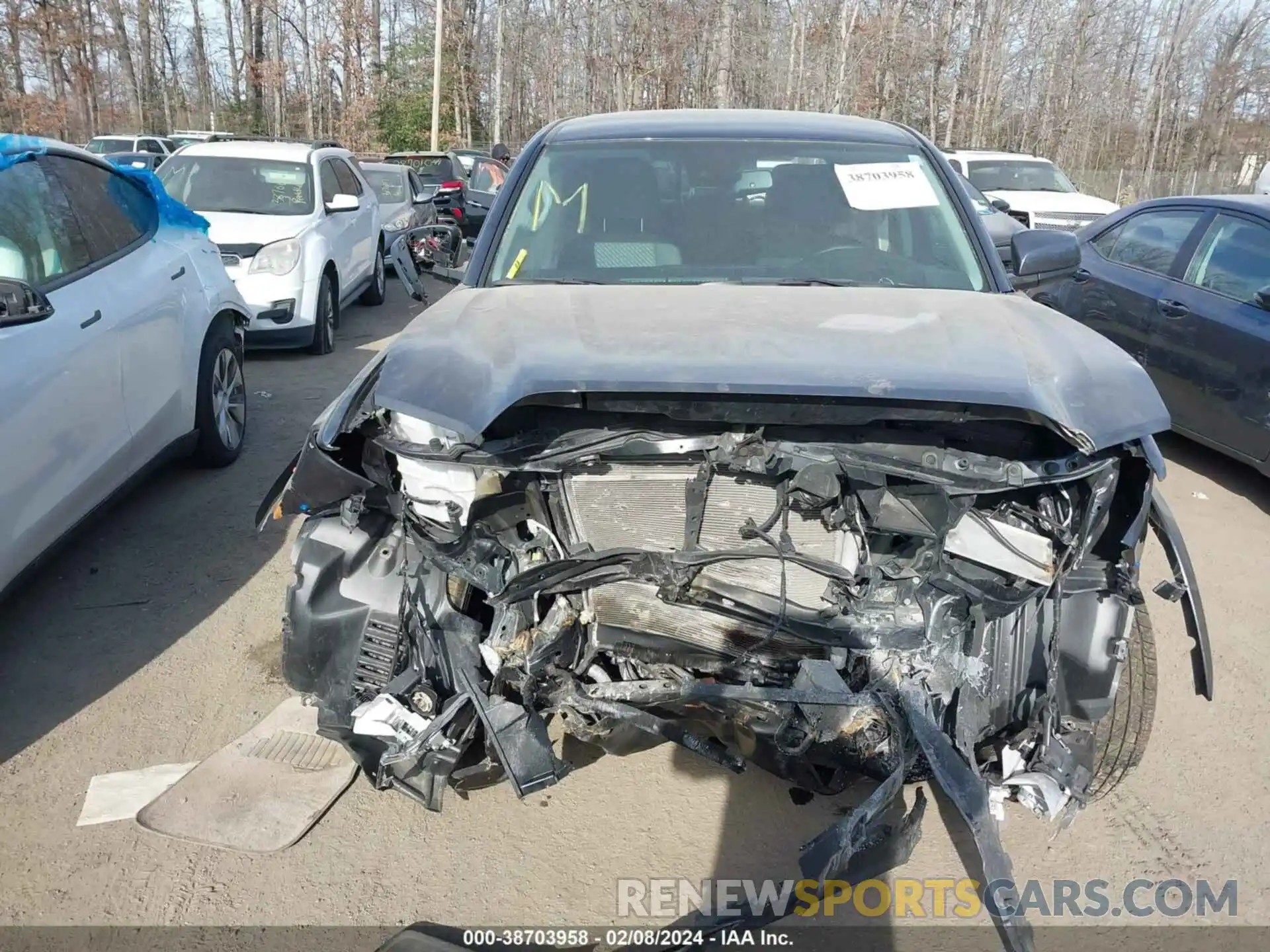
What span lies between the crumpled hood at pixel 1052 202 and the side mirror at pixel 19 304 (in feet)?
40.6

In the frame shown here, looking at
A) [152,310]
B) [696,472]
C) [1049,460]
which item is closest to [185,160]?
[152,310]

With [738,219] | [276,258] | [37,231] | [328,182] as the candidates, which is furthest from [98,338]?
[328,182]

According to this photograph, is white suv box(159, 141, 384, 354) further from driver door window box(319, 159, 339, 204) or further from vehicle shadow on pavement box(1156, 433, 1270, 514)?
vehicle shadow on pavement box(1156, 433, 1270, 514)

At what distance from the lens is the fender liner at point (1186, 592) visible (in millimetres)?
2584

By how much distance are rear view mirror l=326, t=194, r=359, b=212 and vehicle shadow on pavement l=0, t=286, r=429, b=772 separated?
11.8ft

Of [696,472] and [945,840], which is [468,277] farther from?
[945,840]

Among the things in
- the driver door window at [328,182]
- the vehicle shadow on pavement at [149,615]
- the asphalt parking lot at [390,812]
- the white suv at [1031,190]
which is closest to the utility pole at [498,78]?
the white suv at [1031,190]

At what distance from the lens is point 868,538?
246cm

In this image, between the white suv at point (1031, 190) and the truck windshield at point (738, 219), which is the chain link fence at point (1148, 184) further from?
the truck windshield at point (738, 219)

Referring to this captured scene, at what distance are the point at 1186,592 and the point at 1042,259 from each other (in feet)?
4.82

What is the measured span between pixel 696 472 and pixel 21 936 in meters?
2.05

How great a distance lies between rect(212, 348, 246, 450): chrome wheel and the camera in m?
5.18

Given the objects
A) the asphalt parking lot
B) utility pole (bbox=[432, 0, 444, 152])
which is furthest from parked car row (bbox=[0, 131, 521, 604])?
utility pole (bbox=[432, 0, 444, 152])

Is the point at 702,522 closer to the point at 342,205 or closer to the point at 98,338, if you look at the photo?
the point at 98,338
